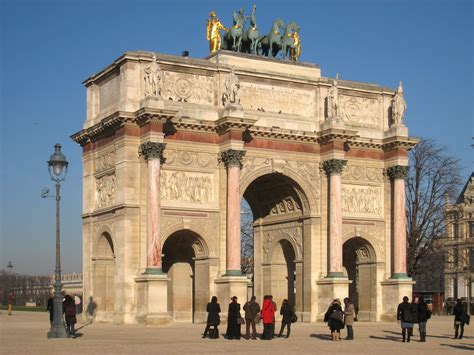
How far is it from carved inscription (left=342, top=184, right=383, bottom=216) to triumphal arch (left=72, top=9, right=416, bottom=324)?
63mm

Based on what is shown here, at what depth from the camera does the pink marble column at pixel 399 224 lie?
48250 millimetres

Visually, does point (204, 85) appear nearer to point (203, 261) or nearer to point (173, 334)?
point (203, 261)

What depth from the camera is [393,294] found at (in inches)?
1887

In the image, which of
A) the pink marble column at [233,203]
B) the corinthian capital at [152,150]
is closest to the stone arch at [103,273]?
the corinthian capital at [152,150]

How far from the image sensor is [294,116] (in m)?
47.1

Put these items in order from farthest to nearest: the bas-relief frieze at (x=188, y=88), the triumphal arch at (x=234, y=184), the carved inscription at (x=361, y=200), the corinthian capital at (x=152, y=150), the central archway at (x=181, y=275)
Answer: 1. the carved inscription at (x=361, y=200)
2. the central archway at (x=181, y=275)
3. the bas-relief frieze at (x=188, y=88)
4. the triumphal arch at (x=234, y=184)
5. the corinthian capital at (x=152, y=150)

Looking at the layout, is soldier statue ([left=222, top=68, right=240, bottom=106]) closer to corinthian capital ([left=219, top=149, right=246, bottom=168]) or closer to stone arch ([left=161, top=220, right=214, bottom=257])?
corinthian capital ([left=219, top=149, right=246, bottom=168])

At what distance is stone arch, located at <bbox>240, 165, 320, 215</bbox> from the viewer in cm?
4531

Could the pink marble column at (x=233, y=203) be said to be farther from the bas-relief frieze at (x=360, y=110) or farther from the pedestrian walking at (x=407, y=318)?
the pedestrian walking at (x=407, y=318)

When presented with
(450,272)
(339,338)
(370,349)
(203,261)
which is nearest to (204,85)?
(203,261)

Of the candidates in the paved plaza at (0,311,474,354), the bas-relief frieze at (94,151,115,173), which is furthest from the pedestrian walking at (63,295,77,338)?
the bas-relief frieze at (94,151,115,173)

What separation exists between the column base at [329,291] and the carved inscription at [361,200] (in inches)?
157

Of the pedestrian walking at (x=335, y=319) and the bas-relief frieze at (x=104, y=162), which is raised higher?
the bas-relief frieze at (x=104, y=162)

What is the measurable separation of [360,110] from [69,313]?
22.7 metres
